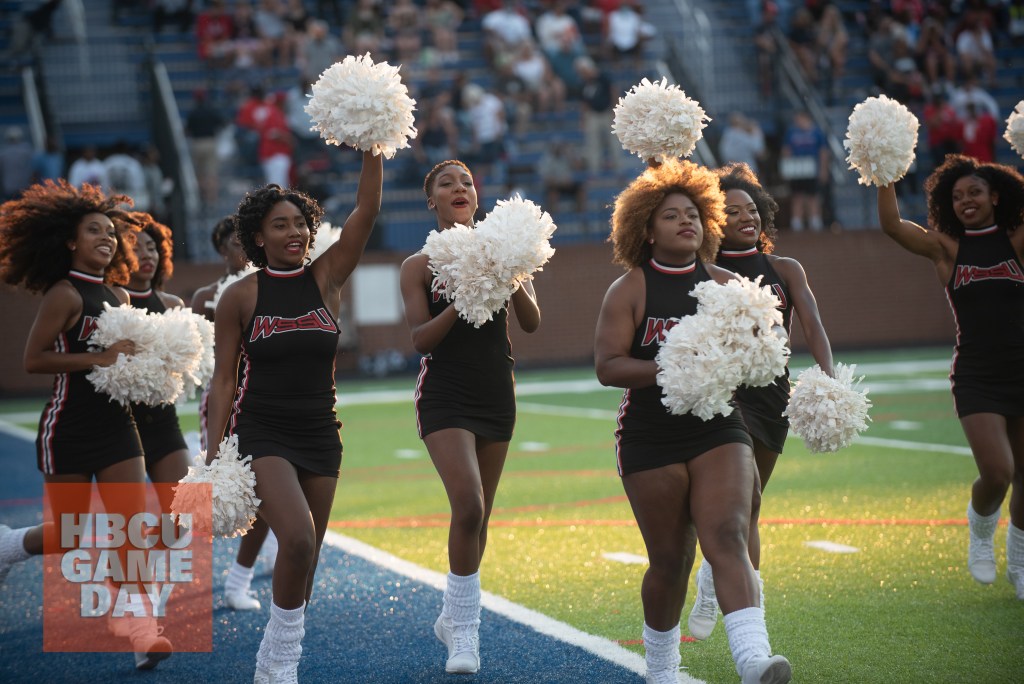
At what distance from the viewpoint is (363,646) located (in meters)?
5.29

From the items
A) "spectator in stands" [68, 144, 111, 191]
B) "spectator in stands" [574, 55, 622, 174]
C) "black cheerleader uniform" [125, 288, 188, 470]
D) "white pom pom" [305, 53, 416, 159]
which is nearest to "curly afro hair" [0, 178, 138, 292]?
"black cheerleader uniform" [125, 288, 188, 470]

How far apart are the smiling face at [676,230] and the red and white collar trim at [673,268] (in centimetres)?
2

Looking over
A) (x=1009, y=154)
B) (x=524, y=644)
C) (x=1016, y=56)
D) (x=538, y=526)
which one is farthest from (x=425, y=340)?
(x=1016, y=56)

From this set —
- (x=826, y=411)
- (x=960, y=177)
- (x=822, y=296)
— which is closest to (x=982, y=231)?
(x=960, y=177)

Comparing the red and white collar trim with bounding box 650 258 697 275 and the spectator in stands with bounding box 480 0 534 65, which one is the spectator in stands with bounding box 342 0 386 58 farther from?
the red and white collar trim with bounding box 650 258 697 275

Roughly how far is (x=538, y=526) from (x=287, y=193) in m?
3.64

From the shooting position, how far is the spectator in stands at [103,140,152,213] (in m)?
18.4

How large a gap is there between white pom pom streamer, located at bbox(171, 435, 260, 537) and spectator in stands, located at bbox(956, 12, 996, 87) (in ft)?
71.0

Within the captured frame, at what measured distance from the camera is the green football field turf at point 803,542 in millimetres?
4852

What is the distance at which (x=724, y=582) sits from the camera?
391 cm

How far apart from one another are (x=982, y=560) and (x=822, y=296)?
16.8 metres

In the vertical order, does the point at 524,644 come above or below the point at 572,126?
below

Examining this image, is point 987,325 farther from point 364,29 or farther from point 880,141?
point 364,29

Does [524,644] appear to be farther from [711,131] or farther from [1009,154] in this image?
[1009,154]
